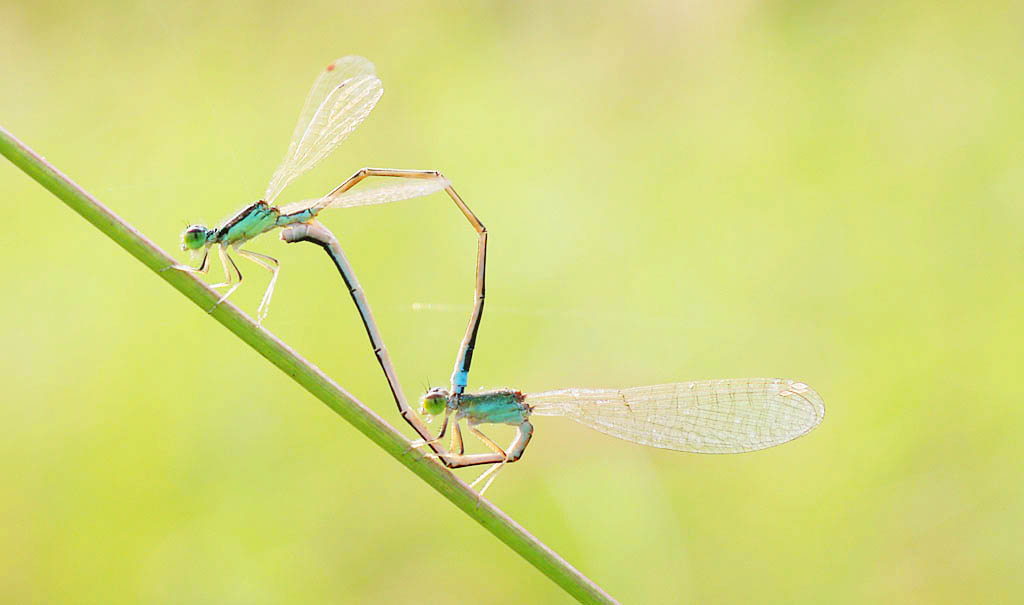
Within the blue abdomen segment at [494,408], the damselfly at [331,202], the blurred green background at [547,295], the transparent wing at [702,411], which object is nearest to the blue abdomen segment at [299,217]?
the damselfly at [331,202]

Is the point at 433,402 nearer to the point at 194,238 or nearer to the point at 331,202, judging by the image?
the point at 331,202

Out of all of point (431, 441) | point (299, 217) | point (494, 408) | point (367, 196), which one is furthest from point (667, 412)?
point (299, 217)

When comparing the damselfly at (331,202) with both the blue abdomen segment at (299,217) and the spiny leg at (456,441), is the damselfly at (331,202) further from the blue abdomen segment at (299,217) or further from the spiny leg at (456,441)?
the spiny leg at (456,441)

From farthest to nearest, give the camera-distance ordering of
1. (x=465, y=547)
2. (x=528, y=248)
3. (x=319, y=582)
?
(x=528, y=248)
(x=465, y=547)
(x=319, y=582)

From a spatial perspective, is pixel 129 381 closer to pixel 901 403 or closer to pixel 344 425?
pixel 344 425

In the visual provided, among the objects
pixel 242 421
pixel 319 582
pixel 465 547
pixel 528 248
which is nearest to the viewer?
pixel 319 582

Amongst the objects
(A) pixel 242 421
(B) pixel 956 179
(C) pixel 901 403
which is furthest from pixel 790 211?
(A) pixel 242 421
